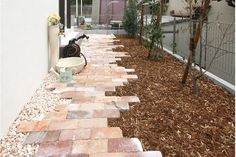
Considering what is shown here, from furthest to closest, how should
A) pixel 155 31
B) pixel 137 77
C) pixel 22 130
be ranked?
pixel 155 31 < pixel 137 77 < pixel 22 130

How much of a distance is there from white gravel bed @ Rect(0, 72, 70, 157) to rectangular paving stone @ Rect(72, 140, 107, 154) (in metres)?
0.37

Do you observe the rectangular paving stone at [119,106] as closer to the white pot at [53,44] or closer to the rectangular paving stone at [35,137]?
the rectangular paving stone at [35,137]

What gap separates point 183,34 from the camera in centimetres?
781

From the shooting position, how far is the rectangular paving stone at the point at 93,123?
122 inches

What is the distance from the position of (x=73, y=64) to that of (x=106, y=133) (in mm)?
3134

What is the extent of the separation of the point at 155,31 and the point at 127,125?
435 centimetres

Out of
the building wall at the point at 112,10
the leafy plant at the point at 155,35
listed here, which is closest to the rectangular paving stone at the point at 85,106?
the leafy plant at the point at 155,35

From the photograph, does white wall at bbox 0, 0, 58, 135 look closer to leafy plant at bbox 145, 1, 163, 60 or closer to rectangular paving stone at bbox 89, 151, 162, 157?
rectangular paving stone at bbox 89, 151, 162, 157

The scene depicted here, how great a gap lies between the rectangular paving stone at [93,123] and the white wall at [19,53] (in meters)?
0.74

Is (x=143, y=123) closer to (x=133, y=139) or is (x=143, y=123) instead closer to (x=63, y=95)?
(x=133, y=139)

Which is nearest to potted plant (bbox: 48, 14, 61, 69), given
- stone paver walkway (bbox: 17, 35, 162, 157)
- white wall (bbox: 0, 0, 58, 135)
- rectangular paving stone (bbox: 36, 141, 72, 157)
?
white wall (bbox: 0, 0, 58, 135)

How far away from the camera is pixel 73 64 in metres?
5.83

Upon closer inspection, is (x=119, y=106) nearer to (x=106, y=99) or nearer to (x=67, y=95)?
(x=106, y=99)

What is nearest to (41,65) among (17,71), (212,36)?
(17,71)
